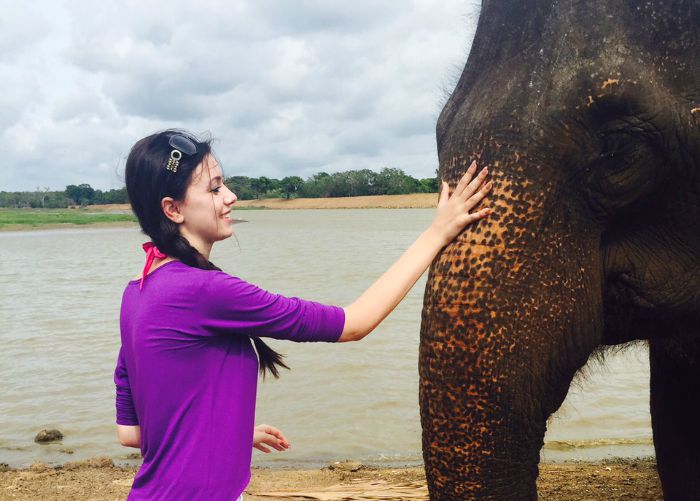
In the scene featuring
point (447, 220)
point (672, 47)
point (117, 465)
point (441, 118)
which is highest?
point (672, 47)

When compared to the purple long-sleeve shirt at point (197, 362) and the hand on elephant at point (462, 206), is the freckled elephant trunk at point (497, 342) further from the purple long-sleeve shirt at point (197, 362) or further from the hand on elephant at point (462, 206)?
the purple long-sleeve shirt at point (197, 362)

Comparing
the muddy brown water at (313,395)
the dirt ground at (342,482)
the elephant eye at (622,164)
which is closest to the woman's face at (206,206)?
the elephant eye at (622,164)

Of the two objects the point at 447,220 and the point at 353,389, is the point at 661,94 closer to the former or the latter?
the point at 447,220

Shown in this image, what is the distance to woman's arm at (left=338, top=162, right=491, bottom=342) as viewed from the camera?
5.88 feet

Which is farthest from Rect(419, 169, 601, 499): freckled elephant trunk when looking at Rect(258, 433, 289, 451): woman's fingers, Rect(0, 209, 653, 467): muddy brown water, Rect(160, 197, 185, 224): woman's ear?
Rect(0, 209, 653, 467): muddy brown water

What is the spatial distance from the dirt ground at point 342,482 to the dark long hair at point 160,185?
2759 millimetres

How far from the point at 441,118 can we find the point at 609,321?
2.45 ft

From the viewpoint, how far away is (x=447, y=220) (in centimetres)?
182

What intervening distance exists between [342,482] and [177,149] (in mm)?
3287

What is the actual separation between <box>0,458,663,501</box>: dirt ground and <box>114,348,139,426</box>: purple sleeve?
239 cm

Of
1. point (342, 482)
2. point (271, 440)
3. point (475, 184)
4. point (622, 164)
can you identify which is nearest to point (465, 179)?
point (475, 184)

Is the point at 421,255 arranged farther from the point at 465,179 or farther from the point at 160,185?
the point at 160,185

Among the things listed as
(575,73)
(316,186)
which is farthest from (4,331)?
(316,186)

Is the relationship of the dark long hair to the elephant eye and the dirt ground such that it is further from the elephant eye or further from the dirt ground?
the dirt ground
